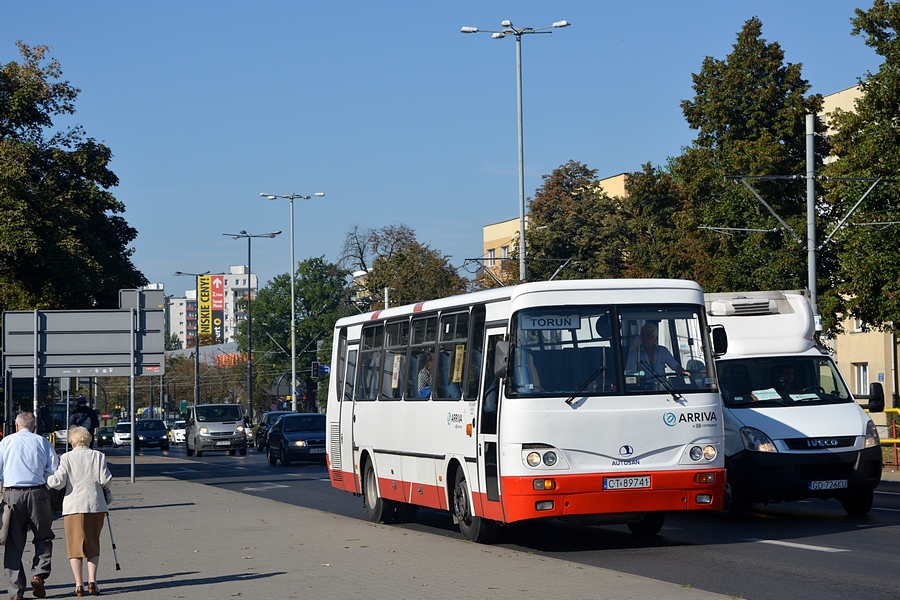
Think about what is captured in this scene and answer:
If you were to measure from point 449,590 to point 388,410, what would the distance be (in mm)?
6863

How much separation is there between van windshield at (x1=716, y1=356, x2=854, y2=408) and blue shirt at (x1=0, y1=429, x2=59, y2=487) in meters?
8.70

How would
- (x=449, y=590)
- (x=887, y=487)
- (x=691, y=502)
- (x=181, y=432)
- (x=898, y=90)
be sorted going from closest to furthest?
(x=449, y=590) → (x=691, y=502) → (x=887, y=487) → (x=898, y=90) → (x=181, y=432)

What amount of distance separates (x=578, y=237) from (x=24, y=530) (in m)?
61.1

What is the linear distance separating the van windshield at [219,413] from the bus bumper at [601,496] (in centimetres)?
3865

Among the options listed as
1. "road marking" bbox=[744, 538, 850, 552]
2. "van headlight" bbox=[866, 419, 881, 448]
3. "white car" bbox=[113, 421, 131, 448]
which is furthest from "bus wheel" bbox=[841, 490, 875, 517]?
"white car" bbox=[113, 421, 131, 448]

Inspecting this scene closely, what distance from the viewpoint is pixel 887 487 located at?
2322cm

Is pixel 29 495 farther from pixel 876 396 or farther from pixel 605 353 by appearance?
pixel 876 396

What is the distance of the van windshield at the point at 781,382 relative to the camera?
16.8 m

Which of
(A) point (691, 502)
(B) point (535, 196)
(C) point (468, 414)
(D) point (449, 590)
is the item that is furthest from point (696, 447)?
(B) point (535, 196)

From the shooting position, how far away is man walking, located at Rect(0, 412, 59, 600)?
36.8ft

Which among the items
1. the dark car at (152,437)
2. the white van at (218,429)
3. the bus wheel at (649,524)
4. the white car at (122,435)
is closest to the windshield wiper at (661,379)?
the bus wheel at (649,524)

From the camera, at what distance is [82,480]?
11.4 metres

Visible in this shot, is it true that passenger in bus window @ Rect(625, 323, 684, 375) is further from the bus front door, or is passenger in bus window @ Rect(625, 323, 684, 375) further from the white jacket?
the white jacket

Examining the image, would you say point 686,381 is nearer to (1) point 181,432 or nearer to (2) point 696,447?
(2) point 696,447
